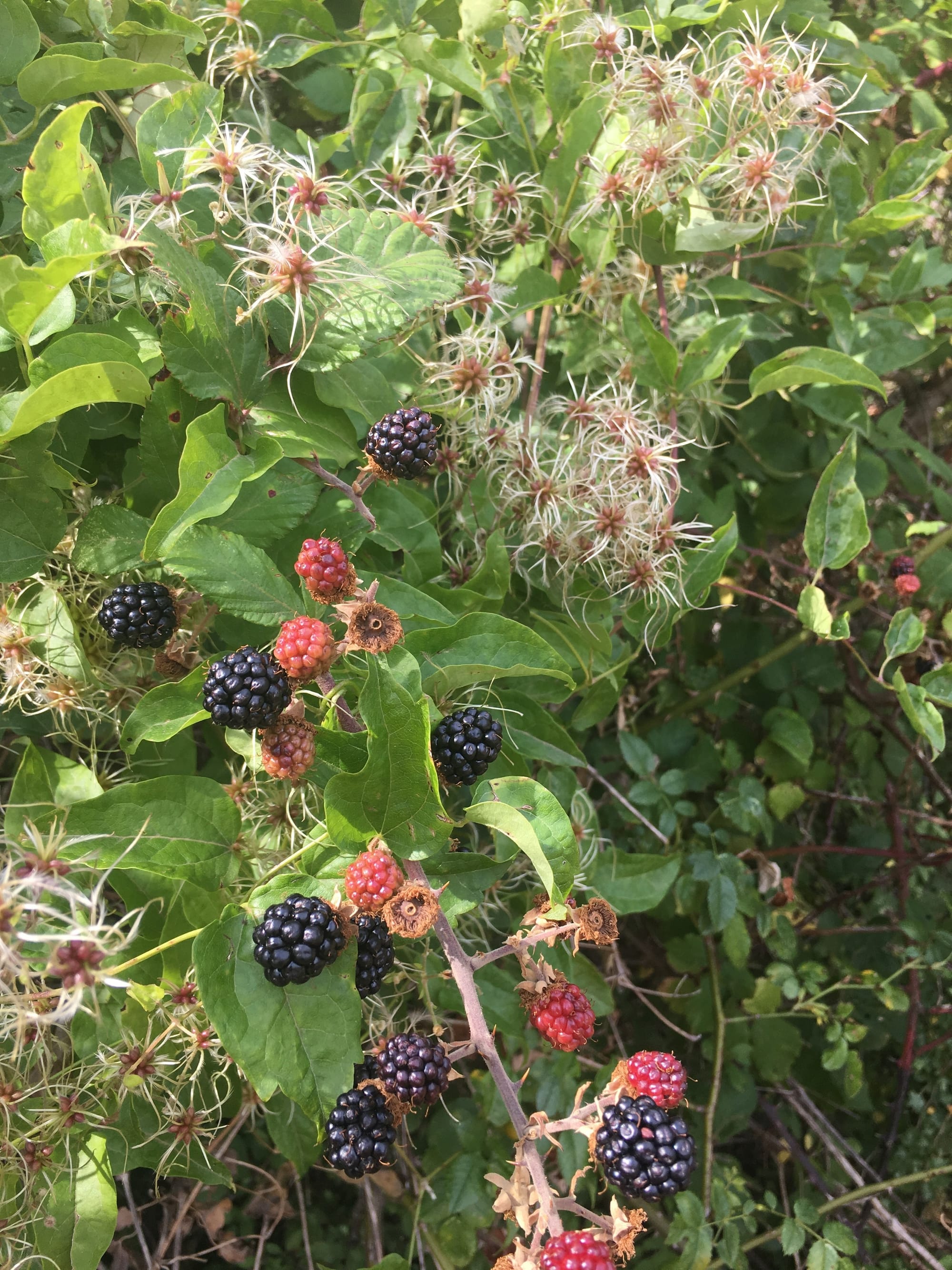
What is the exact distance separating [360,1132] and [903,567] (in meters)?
1.43

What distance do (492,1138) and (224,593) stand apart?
103cm

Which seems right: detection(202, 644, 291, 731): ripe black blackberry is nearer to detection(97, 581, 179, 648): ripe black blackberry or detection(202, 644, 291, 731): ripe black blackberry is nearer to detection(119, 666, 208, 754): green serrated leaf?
detection(119, 666, 208, 754): green serrated leaf

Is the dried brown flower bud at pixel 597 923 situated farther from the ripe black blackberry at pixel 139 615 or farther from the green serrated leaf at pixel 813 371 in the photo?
the green serrated leaf at pixel 813 371

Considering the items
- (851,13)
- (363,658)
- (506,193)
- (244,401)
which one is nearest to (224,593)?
(363,658)

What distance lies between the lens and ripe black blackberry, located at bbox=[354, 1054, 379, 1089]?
84 centimetres

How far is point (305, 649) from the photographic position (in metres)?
0.84

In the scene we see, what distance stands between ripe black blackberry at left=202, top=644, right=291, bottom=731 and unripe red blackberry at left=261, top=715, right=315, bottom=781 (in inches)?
1.7

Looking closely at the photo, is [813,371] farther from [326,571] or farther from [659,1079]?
[659,1079]

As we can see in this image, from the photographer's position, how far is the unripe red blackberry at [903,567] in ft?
5.54

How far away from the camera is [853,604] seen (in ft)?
5.52

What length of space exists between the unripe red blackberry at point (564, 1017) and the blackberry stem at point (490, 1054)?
0.06 metres

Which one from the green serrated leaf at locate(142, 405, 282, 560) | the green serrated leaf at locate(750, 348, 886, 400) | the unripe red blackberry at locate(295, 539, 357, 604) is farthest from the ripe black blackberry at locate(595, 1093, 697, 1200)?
the green serrated leaf at locate(750, 348, 886, 400)

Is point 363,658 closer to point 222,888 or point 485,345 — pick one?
point 222,888

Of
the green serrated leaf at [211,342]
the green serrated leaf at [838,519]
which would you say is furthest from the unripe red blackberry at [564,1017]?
the green serrated leaf at [838,519]
